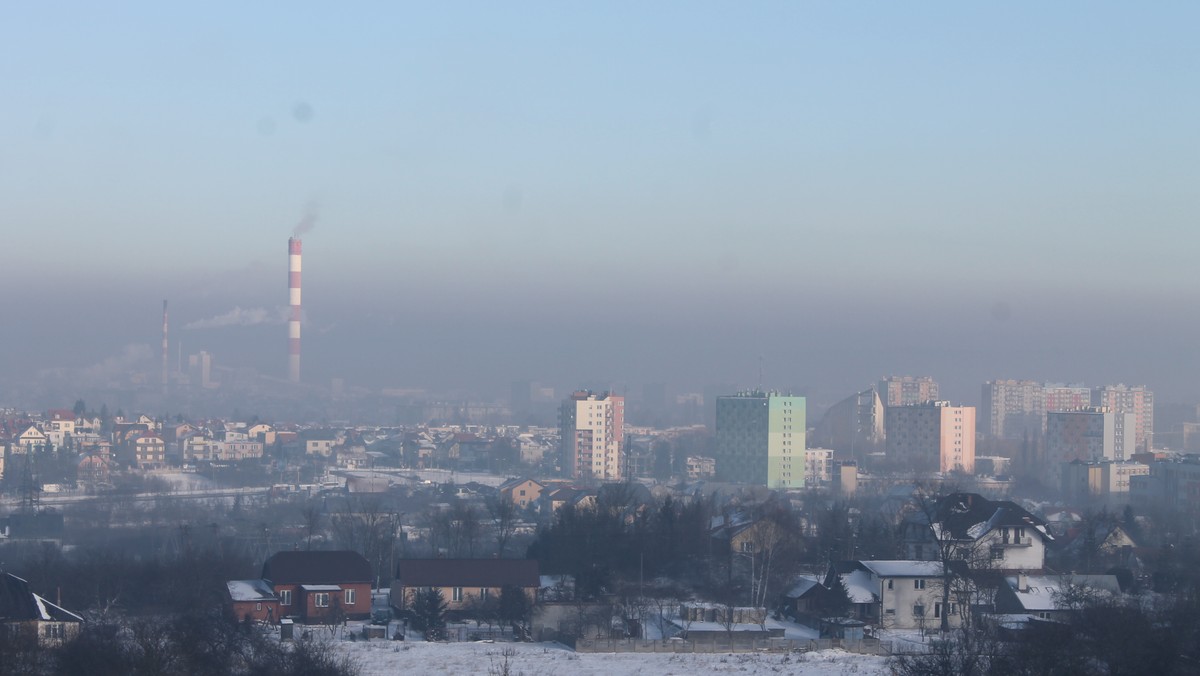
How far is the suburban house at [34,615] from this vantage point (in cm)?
1191

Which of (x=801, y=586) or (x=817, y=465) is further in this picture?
(x=817, y=465)

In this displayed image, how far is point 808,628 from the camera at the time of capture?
15.5 meters

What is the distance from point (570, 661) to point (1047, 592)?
242 inches

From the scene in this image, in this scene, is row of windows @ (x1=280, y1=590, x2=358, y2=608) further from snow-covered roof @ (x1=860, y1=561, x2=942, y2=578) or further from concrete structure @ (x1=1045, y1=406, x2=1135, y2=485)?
concrete structure @ (x1=1045, y1=406, x2=1135, y2=485)

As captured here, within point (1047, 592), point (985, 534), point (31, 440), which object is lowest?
point (31, 440)

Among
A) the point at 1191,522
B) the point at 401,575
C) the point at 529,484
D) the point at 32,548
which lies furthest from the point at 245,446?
the point at 401,575

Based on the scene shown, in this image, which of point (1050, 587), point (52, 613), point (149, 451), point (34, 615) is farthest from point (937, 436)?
point (34, 615)

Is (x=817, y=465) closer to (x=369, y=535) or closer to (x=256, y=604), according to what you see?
(x=369, y=535)

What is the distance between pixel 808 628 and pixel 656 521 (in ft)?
18.0

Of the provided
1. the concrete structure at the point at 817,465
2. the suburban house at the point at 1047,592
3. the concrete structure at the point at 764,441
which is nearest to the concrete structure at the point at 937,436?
the concrete structure at the point at 817,465

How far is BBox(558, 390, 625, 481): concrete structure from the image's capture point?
167ft

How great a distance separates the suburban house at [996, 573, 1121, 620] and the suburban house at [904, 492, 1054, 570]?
859mm

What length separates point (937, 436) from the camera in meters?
54.7

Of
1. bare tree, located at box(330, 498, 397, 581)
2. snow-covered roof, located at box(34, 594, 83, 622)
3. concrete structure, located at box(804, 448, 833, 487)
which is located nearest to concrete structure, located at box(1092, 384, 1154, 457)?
concrete structure, located at box(804, 448, 833, 487)
